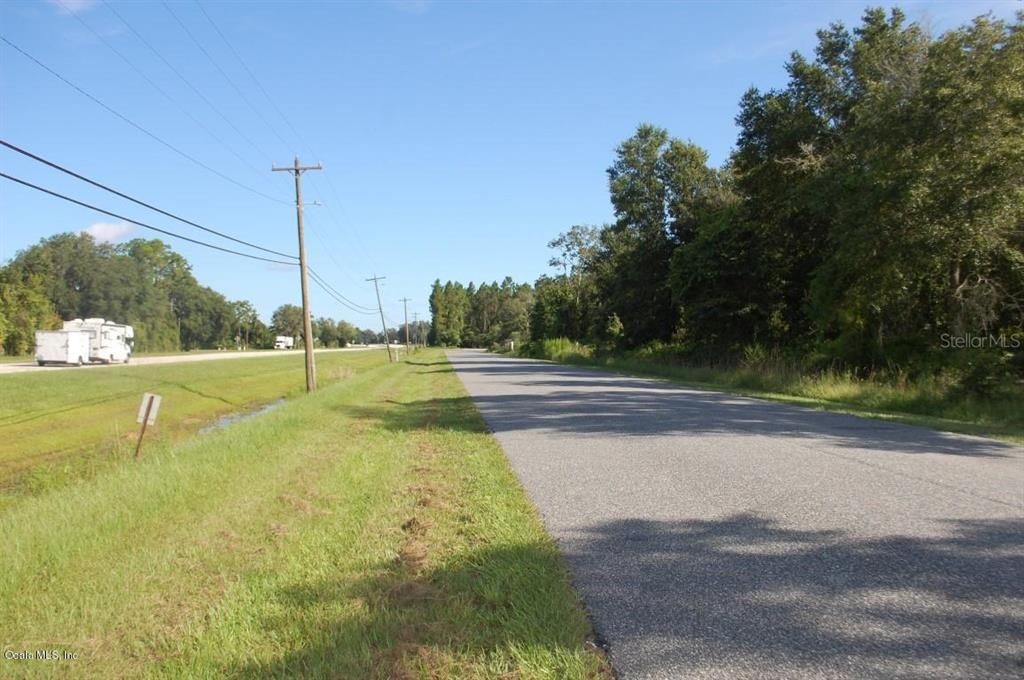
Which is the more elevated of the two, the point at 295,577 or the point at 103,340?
the point at 103,340

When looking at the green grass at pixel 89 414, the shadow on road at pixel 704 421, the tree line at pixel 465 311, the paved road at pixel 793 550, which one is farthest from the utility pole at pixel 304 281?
the tree line at pixel 465 311

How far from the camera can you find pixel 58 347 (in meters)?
51.9

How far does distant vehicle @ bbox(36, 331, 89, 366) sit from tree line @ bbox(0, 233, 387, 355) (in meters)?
30.0

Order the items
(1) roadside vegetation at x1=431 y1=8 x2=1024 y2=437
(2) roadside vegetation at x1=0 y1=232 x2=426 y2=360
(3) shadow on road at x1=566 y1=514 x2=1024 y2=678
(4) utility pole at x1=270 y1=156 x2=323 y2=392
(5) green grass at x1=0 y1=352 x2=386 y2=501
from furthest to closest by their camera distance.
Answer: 1. (2) roadside vegetation at x1=0 y1=232 x2=426 y2=360
2. (4) utility pole at x1=270 y1=156 x2=323 y2=392
3. (1) roadside vegetation at x1=431 y1=8 x2=1024 y2=437
4. (5) green grass at x1=0 y1=352 x2=386 y2=501
5. (3) shadow on road at x1=566 y1=514 x2=1024 y2=678

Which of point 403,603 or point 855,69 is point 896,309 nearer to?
point 855,69

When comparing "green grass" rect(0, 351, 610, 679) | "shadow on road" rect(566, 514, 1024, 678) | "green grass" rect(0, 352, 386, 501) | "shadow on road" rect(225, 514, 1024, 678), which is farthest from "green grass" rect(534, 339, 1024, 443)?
"green grass" rect(0, 352, 386, 501)

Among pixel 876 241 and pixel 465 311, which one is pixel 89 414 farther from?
pixel 465 311

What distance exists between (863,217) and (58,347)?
5571cm

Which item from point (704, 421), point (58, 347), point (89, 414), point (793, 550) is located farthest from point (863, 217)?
point (58, 347)

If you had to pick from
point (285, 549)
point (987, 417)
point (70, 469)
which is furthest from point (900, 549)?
point (70, 469)

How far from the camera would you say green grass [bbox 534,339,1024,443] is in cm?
1368

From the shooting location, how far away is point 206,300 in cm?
14300

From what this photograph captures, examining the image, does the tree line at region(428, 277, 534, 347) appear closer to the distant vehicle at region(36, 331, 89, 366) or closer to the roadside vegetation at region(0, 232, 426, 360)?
the roadside vegetation at region(0, 232, 426, 360)

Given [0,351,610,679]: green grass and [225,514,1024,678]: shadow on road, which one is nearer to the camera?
[225,514,1024,678]: shadow on road
